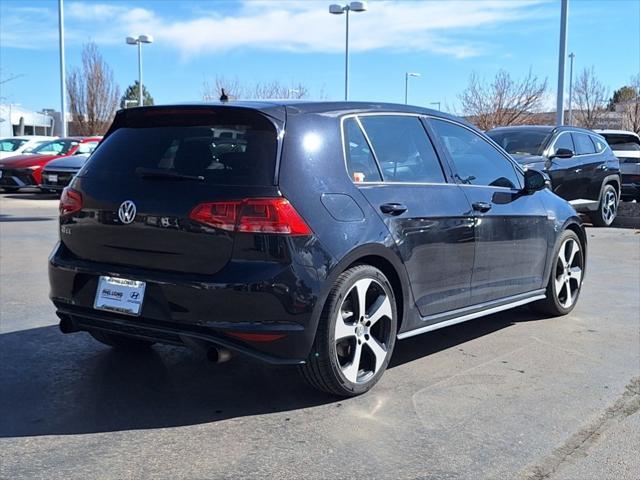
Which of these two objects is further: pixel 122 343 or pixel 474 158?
pixel 474 158

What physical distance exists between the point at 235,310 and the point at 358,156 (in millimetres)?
1237

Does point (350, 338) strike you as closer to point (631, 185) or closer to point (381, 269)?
point (381, 269)

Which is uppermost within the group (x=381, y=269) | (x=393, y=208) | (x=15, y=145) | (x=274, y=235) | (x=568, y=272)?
(x=15, y=145)

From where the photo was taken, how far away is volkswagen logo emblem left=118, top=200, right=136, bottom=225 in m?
3.88

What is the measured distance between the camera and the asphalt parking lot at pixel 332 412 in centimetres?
329

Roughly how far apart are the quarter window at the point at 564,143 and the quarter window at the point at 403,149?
707 centimetres

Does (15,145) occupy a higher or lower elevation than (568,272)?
higher

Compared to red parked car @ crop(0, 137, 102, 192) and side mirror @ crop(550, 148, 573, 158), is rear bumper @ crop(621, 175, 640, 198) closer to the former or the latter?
side mirror @ crop(550, 148, 573, 158)

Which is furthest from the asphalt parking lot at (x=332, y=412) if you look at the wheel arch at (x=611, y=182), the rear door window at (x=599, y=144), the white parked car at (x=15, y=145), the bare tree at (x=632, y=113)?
the bare tree at (x=632, y=113)

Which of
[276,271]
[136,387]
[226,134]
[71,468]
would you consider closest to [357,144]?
[226,134]

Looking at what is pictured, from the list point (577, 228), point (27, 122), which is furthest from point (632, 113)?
point (27, 122)

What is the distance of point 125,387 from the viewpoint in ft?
14.0

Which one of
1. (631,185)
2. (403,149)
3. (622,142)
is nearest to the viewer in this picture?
(403,149)

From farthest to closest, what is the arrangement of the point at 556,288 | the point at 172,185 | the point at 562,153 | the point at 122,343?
the point at 562,153, the point at 556,288, the point at 122,343, the point at 172,185
